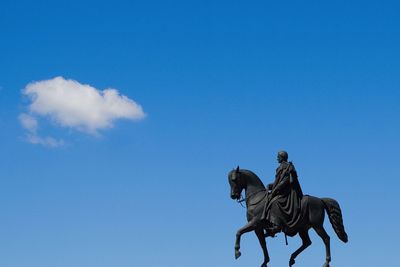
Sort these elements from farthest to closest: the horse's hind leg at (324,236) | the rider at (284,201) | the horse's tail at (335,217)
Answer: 1. the horse's tail at (335,217)
2. the horse's hind leg at (324,236)
3. the rider at (284,201)

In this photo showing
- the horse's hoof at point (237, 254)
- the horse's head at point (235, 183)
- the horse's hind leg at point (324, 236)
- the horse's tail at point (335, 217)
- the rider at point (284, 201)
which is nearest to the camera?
the horse's hoof at point (237, 254)

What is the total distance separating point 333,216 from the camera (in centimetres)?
3172

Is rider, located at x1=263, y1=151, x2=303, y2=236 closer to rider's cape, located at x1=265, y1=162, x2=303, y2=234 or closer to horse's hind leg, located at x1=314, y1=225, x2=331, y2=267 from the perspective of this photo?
rider's cape, located at x1=265, y1=162, x2=303, y2=234

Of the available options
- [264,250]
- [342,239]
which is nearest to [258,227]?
[264,250]

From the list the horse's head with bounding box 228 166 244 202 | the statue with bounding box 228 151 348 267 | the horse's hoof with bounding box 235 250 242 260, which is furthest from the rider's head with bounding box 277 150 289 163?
the horse's hoof with bounding box 235 250 242 260

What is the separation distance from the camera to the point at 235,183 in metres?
31.8

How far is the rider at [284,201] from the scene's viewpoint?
3103 cm

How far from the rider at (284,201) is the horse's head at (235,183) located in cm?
113

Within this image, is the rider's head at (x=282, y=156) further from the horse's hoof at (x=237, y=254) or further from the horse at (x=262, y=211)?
the horse's hoof at (x=237, y=254)

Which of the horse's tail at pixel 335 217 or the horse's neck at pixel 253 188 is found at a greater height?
the horse's neck at pixel 253 188

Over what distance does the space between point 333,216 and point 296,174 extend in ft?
6.12

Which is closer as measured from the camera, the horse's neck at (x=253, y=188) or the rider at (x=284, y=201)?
the rider at (x=284, y=201)

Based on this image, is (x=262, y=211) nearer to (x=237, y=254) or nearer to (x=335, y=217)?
(x=237, y=254)

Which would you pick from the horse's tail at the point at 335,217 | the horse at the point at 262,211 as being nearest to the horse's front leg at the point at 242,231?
the horse at the point at 262,211
